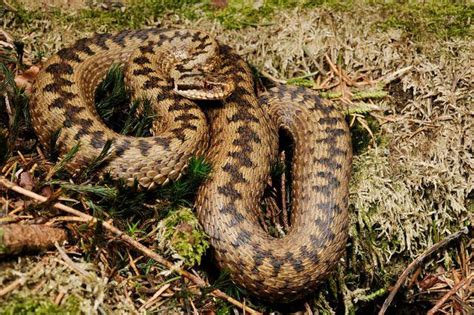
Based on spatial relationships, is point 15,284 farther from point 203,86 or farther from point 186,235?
point 203,86

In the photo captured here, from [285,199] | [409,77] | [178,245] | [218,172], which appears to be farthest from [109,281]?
[409,77]

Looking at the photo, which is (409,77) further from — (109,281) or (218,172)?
(109,281)

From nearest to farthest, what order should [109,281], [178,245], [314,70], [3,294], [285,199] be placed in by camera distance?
[3,294] → [109,281] → [178,245] → [285,199] → [314,70]

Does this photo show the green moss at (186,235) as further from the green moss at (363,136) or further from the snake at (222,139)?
the green moss at (363,136)

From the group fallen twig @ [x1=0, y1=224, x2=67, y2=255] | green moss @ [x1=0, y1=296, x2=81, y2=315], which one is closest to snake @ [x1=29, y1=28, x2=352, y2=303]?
fallen twig @ [x1=0, y1=224, x2=67, y2=255]

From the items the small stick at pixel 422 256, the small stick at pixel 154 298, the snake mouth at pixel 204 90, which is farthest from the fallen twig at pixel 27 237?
the small stick at pixel 422 256

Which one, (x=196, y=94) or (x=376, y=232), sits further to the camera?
(x=196, y=94)
